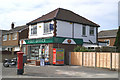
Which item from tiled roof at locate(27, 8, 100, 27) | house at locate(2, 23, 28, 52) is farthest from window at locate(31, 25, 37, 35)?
house at locate(2, 23, 28, 52)

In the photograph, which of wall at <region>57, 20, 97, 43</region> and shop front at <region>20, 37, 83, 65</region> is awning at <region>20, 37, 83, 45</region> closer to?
shop front at <region>20, 37, 83, 65</region>

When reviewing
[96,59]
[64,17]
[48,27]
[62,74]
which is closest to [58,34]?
[48,27]

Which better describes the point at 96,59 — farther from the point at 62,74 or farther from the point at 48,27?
the point at 48,27

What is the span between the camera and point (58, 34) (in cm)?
2408

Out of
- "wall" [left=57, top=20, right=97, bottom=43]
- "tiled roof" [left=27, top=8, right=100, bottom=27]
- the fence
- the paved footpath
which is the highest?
"tiled roof" [left=27, top=8, right=100, bottom=27]

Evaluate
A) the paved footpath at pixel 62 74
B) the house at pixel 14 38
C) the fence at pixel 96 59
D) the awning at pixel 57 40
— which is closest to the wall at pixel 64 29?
the awning at pixel 57 40

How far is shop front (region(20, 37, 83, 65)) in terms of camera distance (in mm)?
23203

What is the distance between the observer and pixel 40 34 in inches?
1033

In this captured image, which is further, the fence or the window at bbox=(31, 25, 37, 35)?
the window at bbox=(31, 25, 37, 35)

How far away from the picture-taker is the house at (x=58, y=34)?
933 inches

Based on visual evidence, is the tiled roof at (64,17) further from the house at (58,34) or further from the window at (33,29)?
the window at (33,29)

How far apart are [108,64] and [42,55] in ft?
32.9

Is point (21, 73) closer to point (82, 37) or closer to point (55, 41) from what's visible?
point (55, 41)

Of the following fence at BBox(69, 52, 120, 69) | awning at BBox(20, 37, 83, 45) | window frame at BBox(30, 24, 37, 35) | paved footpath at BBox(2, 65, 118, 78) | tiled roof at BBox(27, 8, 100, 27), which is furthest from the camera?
window frame at BBox(30, 24, 37, 35)
